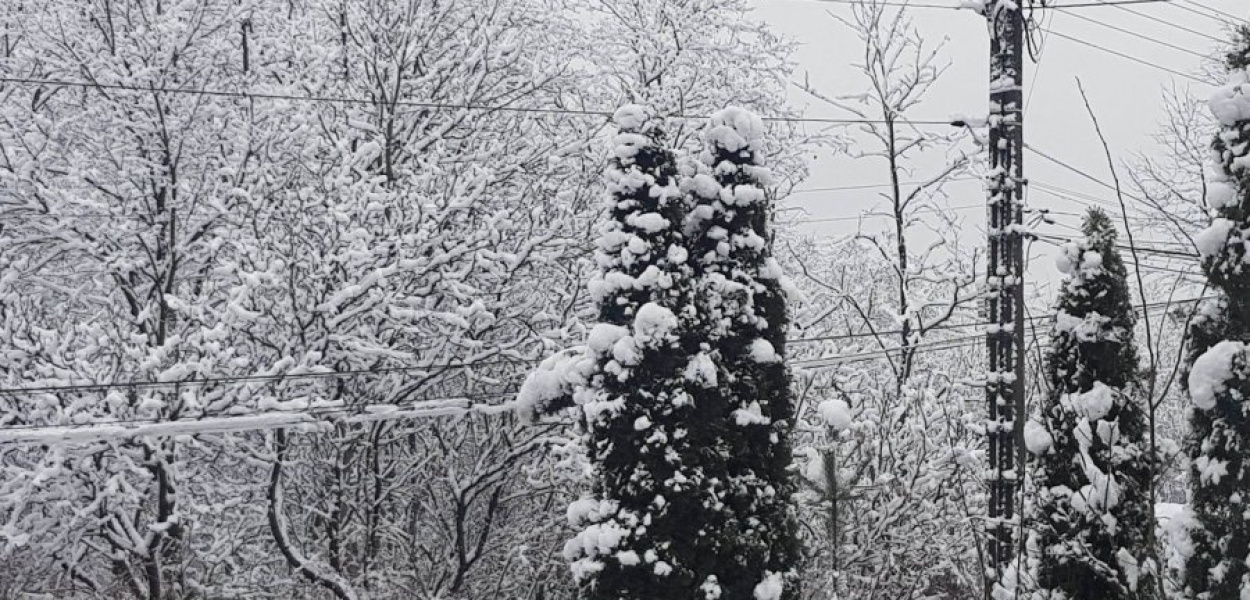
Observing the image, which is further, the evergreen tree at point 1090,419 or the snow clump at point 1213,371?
the evergreen tree at point 1090,419

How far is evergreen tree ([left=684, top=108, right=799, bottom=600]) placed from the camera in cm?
853

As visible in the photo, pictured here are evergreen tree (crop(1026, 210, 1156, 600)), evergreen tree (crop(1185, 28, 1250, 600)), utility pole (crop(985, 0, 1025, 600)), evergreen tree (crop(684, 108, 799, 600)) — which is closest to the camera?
evergreen tree (crop(1185, 28, 1250, 600))

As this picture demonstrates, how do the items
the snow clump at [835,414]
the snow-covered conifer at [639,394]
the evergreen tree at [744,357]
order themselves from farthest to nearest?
the snow clump at [835,414]
the evergreen tree at [744,357]
the snow-covered conifer at [639,394]

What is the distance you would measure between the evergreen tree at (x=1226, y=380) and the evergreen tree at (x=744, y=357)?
338 centimetres

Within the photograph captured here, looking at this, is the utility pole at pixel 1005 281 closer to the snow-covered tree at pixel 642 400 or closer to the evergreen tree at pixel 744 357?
the evergreen tree at pixel 744 357

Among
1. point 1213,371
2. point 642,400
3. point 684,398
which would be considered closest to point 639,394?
point 642,400

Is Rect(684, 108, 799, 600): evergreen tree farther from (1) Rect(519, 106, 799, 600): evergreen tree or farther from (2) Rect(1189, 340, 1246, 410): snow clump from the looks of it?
(2) Rect(1189, 340, 1246, 410): snow clump

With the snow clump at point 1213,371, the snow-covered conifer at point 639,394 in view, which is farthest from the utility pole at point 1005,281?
the snow-covered conifer at point 639,394

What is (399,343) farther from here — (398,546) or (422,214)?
(398,546)

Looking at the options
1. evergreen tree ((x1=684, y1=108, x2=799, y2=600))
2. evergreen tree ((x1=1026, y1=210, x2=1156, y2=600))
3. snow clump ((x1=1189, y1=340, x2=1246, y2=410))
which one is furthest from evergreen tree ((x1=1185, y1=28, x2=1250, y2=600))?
evergreen tree ((x1=684, y1=108, x2=799, y2=600))

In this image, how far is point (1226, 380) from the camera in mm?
6207

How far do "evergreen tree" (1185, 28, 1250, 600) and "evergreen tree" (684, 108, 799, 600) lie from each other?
3376 millimetres

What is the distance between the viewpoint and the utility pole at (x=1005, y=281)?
7297 millimetres

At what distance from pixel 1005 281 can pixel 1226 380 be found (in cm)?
165
